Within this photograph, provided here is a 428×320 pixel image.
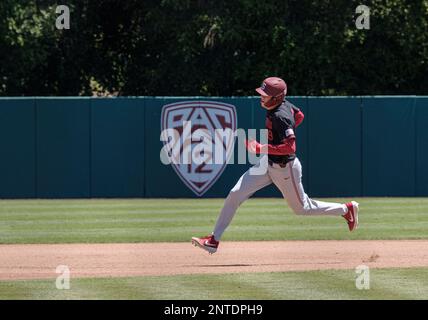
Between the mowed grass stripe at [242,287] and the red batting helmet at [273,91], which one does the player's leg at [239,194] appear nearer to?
the red batting helmet at [273,91]

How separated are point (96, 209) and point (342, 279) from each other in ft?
34.9

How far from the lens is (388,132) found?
24.0 meters

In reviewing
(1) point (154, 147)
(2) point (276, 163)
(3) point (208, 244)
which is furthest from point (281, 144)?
(1) point (154, 147)

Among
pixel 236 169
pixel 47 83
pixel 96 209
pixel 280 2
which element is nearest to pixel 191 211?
pixel 96 209

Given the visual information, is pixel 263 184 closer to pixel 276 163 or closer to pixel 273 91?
pixel 276 163

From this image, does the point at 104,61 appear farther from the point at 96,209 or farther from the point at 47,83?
the point at 96,209

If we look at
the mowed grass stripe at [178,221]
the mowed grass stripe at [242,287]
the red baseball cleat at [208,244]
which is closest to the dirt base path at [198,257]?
the red baseball cleat at [208,244]

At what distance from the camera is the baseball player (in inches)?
470

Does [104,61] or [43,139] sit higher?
[104,61]

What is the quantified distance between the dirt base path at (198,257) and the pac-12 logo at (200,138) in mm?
8484

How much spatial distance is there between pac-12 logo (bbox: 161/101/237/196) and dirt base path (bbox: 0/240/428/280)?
27.8 feet

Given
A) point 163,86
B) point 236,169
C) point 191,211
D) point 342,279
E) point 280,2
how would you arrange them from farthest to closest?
point 163,86 < point 280,2 < point 236,169 < point 191,211 < point 342,279

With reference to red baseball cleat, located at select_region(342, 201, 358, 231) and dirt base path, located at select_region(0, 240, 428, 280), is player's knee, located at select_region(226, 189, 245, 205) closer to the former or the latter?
dirt base path, located at select_region(0, 240, 428, 280)
